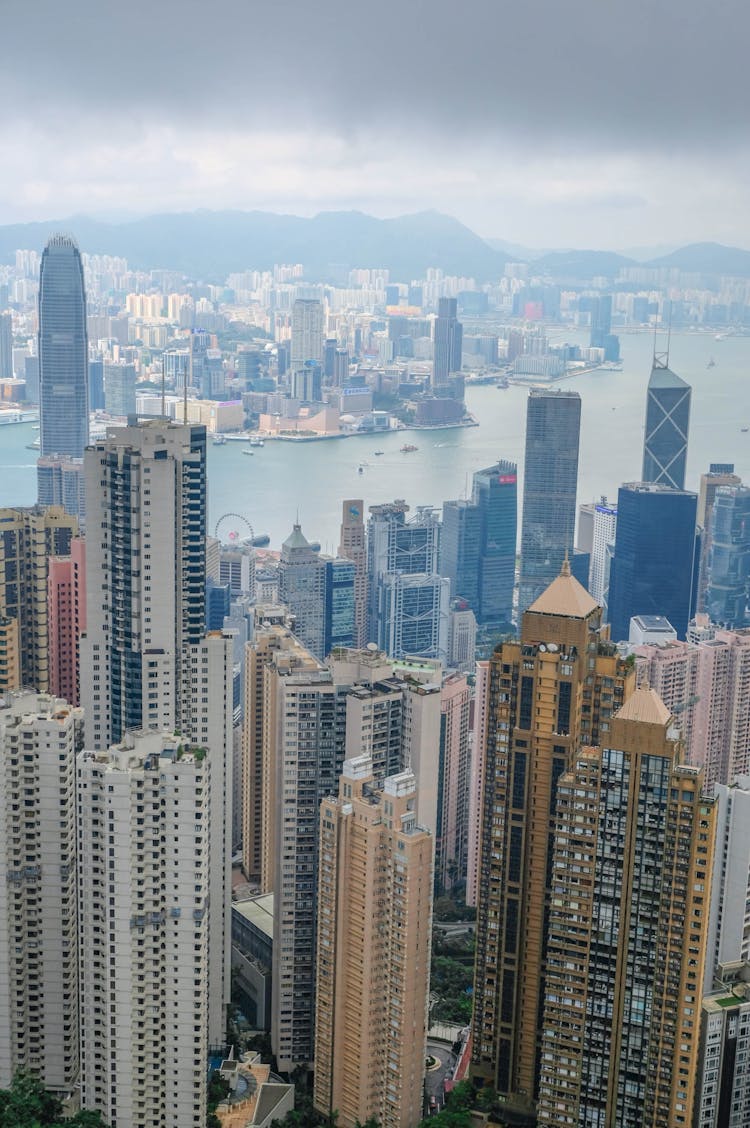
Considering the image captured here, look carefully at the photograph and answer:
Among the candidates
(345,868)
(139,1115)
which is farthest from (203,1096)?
(345,868)

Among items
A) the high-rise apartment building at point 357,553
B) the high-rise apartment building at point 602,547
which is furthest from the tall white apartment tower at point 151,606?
the high-rise apartment building at point 602,547

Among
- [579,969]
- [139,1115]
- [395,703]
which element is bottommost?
[139,1115]

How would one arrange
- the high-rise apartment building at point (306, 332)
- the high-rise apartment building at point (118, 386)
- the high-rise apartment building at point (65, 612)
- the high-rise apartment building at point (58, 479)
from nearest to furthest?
the high-rise apartment building at point (65, 612) < the high-rise apartment building at point (58, 479) < the high-rise apartment building at point (118, 386) < the high-rise apartment building at point (306, 332)

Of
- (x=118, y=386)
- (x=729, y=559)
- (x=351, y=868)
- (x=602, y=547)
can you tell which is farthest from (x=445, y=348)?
(x=351, y=868)

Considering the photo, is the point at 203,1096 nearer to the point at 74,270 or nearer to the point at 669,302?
the point at 669,302

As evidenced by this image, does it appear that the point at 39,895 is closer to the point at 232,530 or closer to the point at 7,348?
the point at 232,530

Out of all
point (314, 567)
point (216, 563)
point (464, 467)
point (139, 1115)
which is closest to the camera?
point (139, 1115)

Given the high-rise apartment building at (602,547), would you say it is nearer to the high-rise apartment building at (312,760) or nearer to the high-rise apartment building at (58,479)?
the high-rise apartment building at (58,479)
